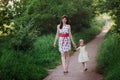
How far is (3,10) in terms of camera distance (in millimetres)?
19000

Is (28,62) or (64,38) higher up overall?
(64,38)

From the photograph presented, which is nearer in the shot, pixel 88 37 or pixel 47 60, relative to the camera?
pixel 47 60

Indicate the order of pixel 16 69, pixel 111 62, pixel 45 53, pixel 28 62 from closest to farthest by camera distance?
pixel 16 69
pixel 111 62
pixel 28 62
pixel 45 53

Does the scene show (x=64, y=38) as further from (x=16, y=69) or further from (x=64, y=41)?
(x=16, y=69)

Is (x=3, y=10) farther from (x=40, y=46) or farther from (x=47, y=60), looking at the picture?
(x=47, y=60)

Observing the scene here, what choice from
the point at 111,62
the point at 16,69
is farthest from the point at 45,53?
the point at 16,69

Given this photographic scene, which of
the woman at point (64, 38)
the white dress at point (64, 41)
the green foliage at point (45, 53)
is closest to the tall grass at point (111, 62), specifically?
the woman at point (64, 38)

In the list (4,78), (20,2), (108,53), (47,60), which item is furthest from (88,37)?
(4,78)

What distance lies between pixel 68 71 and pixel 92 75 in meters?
1.20

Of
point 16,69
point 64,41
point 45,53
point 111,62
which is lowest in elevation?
point 45,53

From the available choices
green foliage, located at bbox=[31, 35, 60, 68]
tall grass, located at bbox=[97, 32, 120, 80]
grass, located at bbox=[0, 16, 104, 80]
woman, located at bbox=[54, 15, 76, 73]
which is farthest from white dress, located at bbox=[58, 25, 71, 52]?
green foliage, located at bbox=[31, 35, 60, 68]

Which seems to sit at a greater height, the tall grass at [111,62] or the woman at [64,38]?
the woman at [64,38]

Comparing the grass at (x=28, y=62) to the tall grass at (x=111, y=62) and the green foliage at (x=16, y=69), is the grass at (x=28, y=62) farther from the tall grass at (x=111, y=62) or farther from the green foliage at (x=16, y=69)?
the tall grass at (x=111, y=62)

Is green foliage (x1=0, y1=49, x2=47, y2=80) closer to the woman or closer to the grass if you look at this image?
the grass
